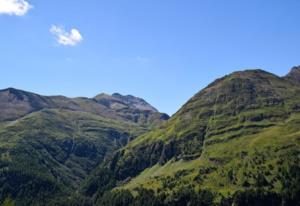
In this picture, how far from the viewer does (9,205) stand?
9050 cm
